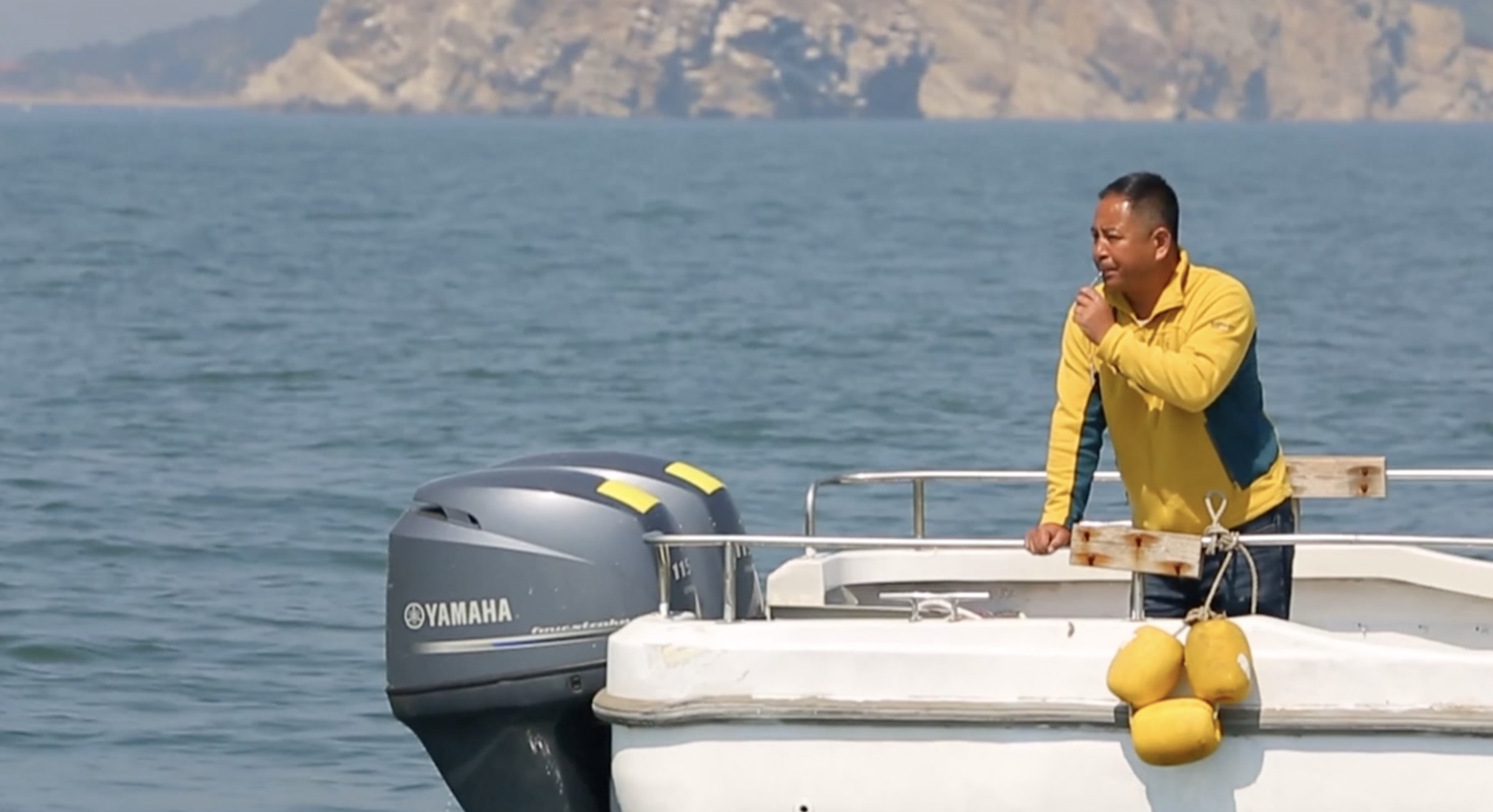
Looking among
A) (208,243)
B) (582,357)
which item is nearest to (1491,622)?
(582,357)

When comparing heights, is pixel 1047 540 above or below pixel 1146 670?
above

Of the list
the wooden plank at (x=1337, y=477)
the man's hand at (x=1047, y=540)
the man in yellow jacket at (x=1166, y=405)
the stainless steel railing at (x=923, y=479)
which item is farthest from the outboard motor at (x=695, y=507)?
the wooden plank at (x=1337, y=477)

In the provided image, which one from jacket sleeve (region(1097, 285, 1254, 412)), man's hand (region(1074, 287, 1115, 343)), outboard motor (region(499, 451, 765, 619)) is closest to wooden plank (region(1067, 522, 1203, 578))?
jacket sleeve (region(1097, 285, 1254, 412))

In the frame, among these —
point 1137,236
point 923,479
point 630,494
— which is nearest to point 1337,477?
point 923,479

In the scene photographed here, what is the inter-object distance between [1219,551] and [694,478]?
135 cm

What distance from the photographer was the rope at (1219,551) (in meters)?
5.60

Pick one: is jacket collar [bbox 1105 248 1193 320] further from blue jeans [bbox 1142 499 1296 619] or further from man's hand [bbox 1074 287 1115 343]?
blue jeans [bbox 1142 499 1296 619]

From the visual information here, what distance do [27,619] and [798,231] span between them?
35936 mm

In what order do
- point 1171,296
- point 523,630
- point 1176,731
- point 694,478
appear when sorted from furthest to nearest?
point 694,478
point 523,630
point 1171,296
point 1176,731

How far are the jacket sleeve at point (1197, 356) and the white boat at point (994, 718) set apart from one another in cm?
35

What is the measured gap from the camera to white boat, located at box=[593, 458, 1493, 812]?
545 centimetres

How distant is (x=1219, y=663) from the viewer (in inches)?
213

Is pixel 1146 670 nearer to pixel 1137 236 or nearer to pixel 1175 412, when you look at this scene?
pixel 1175 412

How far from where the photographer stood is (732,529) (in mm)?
6531
